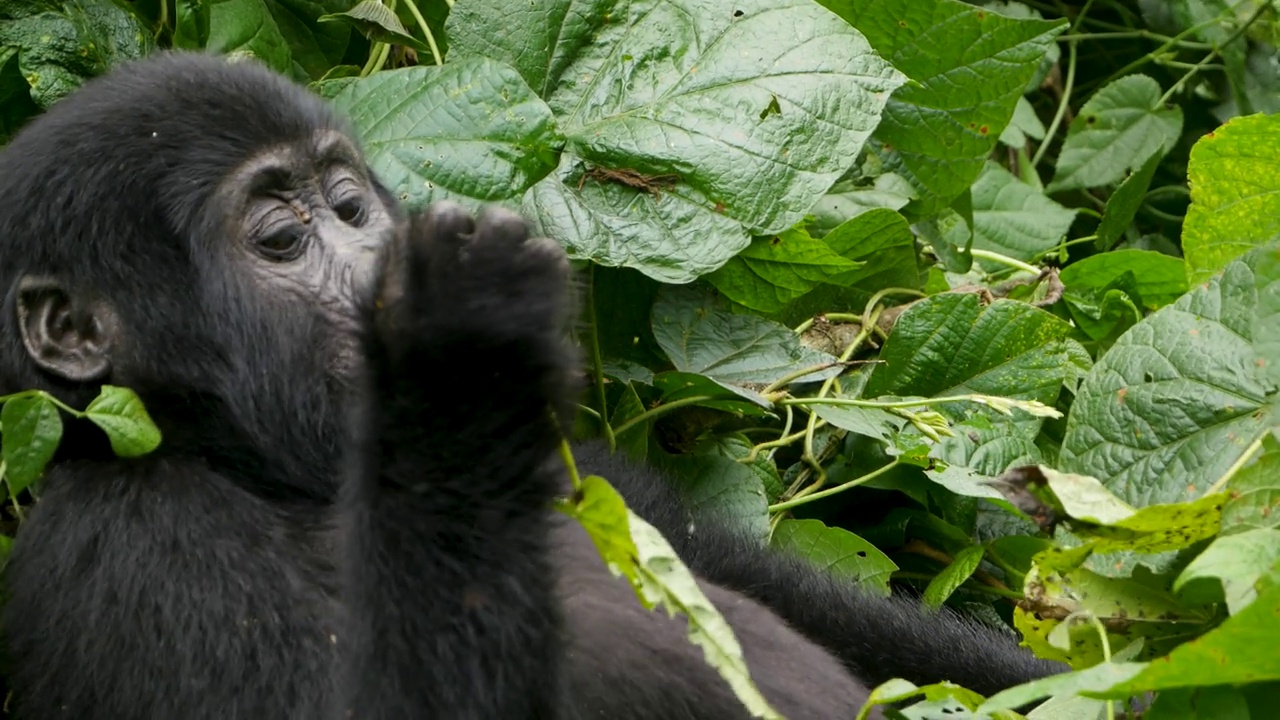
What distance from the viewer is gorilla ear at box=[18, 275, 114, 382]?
7.22 feet

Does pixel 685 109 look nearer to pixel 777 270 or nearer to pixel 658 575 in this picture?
pixel 777 270

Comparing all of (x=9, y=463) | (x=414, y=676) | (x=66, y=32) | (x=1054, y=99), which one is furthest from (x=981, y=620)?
(x=1054, y=99)

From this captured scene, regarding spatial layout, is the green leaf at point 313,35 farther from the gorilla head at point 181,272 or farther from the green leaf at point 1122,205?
the green leaf at point 1122,205

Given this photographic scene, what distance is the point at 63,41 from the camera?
2740 millimetres

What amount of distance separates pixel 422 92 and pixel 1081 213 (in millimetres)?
2653

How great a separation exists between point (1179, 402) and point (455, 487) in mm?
1214

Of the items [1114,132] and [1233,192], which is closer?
[1233,192]

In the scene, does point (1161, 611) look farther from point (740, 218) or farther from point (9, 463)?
point (9, 463)

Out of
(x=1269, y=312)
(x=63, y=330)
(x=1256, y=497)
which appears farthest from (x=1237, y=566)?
(x=63, y=330)

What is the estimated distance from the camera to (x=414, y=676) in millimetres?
1797

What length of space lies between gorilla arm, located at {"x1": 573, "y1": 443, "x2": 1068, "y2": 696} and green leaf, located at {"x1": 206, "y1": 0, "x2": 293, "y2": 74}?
1061 mm

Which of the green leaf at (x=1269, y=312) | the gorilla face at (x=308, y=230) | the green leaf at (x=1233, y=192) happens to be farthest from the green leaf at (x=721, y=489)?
the green leaf at (x=1269, y=312)

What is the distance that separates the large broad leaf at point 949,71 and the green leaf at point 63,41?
1.56m

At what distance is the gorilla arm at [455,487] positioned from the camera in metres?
1.78
